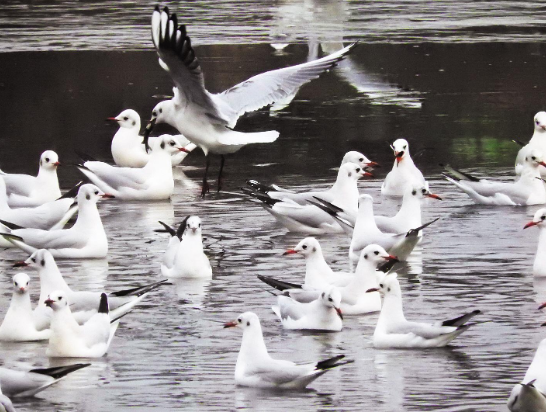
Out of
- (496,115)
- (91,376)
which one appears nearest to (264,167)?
(496,115)

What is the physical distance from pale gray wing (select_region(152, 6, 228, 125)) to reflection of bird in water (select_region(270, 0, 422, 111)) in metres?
1.99

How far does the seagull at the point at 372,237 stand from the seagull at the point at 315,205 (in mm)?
1292

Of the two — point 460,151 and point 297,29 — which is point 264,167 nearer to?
point 460,151

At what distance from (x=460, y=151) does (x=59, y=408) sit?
454 inches

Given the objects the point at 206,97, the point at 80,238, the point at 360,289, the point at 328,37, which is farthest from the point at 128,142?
the point at 328,37

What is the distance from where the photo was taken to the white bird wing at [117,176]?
57.0 feet

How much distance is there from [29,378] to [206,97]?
836 cm

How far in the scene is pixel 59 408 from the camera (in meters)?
9.68

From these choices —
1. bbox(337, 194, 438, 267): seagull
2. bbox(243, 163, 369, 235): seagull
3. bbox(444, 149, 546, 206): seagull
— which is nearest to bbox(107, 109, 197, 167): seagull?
bbox(243, 163, 369, 235): seagull

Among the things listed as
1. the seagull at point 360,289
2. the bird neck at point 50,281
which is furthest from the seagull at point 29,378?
the seagull at point 360,289

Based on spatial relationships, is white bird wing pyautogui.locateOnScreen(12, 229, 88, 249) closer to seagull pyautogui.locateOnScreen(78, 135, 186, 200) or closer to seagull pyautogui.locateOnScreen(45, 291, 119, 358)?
seagull pyautogui.locateOnScreen(78, 135, 186, 200)

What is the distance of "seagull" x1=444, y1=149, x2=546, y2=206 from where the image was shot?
1653 cm

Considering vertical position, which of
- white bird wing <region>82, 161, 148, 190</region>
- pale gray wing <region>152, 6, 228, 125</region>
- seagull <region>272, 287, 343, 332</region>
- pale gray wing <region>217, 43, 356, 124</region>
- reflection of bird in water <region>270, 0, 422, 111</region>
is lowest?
reflection of bird in water <region>270, 0, 422, 111</region>

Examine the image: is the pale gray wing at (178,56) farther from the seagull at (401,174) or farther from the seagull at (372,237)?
the seagull at (372,237)
